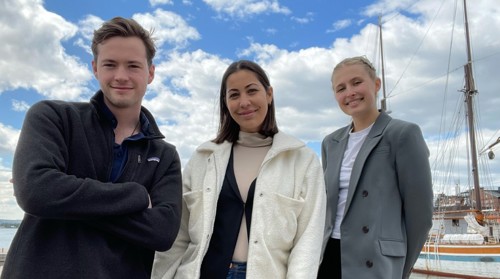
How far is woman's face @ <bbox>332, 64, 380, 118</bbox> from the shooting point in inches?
119

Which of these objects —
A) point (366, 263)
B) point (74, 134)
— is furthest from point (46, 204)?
point (366, 263)

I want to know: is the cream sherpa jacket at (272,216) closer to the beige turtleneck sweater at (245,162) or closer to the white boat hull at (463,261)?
the beige turtleneck sweater at (245,162)

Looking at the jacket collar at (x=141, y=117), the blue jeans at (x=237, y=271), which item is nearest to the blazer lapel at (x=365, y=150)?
the blue jeans at (x=237, y=271)

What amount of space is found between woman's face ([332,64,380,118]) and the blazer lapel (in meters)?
0.13

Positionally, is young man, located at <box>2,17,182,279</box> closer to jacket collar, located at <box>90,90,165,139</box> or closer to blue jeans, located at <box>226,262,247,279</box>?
jacket collar, located at <box>90,90,165,139</box>

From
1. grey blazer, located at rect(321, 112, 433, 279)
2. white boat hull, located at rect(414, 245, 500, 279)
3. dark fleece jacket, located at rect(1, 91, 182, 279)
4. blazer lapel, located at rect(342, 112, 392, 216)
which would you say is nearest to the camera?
dark fleece jacket, located at rect(1, 91, 182, 279)

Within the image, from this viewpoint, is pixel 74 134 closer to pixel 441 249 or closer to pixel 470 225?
pixel 441 249

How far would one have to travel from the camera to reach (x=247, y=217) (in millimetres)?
2350

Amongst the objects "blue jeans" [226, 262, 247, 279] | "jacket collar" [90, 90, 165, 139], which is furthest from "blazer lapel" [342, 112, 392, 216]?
"jacket collar" [90, 90, 165, 139]

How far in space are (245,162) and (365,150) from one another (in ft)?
2.97

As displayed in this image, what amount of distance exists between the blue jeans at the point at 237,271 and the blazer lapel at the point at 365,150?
0.92m

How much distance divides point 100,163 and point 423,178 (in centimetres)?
206

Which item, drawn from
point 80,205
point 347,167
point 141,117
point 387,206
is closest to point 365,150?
point 347,167

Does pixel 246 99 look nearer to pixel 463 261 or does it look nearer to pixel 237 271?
pixel 237 271
